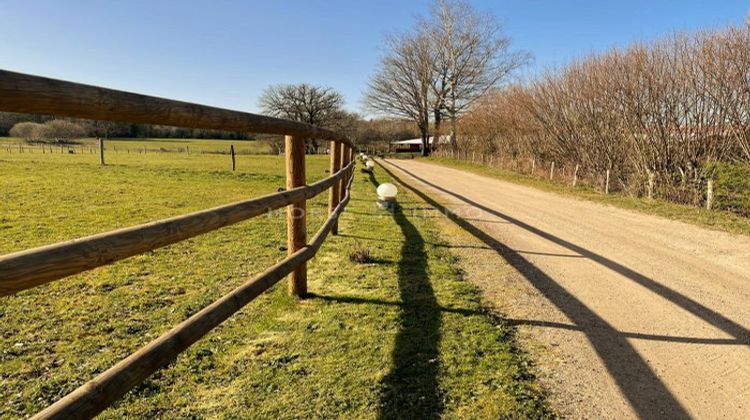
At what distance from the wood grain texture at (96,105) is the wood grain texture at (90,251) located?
42 centimetres

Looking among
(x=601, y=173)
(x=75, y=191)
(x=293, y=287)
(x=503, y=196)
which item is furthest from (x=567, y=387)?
(x=601, y=173)

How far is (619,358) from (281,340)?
7.68 ft

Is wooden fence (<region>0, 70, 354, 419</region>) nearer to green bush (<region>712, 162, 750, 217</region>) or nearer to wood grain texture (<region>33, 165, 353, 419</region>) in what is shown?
wood grain texture (<region>33, 165, 353, 419</region>)

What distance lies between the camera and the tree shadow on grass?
2.13m

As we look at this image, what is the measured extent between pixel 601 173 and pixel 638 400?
15.1 metres

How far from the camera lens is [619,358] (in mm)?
2670

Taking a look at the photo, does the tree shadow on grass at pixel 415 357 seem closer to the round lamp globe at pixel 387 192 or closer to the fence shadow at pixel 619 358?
the fence shadow at pixel 619 358

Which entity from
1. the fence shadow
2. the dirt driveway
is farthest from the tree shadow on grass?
the fence shadow

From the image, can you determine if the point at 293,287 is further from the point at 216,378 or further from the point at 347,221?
the point at 347,221

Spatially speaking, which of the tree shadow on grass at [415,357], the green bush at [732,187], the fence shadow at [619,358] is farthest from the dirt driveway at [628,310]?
the green bush at [732,187]

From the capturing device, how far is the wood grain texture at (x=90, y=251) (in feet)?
Result: 3.65

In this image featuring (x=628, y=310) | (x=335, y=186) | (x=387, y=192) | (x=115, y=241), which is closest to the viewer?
(x=115, y=241)

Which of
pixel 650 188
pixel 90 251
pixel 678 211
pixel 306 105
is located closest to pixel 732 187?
pixel 650 188

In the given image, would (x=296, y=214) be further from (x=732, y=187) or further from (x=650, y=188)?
(x=650, y=188)
